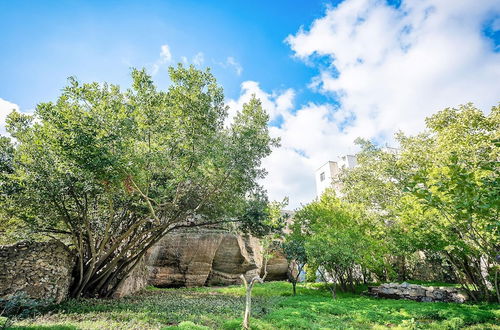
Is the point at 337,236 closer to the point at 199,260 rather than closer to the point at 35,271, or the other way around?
the point at 199,260

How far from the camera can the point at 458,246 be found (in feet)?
48.4

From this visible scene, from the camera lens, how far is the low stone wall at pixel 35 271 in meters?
10.6

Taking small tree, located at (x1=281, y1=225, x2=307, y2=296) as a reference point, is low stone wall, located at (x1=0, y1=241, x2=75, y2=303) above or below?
below

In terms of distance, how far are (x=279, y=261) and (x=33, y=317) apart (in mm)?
25056

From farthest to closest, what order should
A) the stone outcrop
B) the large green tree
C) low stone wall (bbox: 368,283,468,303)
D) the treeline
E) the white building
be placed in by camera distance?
the white building, low stone wall (bbox: 368,283,468,303), the treeline, the stone outcrop, the large green tree

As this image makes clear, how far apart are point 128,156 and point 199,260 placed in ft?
60.0

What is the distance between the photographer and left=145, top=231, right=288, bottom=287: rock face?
958 inches

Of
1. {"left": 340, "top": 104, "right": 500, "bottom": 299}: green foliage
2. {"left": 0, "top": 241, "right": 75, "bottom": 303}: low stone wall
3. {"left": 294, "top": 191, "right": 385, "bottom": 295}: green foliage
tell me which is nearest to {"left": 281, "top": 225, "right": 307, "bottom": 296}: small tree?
{"left": 294, "top": 191, "right": 385, "bottom": 295}: green foliage

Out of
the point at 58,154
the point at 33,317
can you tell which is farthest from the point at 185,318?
the point at 58,154

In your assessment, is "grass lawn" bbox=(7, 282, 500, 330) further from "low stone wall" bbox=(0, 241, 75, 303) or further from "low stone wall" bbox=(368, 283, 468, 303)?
"low stone wall" bbox=(368, 283, 468, 303)

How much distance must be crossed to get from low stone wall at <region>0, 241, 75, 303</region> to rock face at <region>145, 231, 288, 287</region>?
1192 centimetres

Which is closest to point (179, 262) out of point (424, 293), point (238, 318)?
point (238, 318)

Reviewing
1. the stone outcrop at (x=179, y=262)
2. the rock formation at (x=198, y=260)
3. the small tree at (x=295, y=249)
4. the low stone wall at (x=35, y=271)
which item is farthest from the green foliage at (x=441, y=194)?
the low stone wall at (x=35, y=271)

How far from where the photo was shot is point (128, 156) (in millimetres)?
9578
